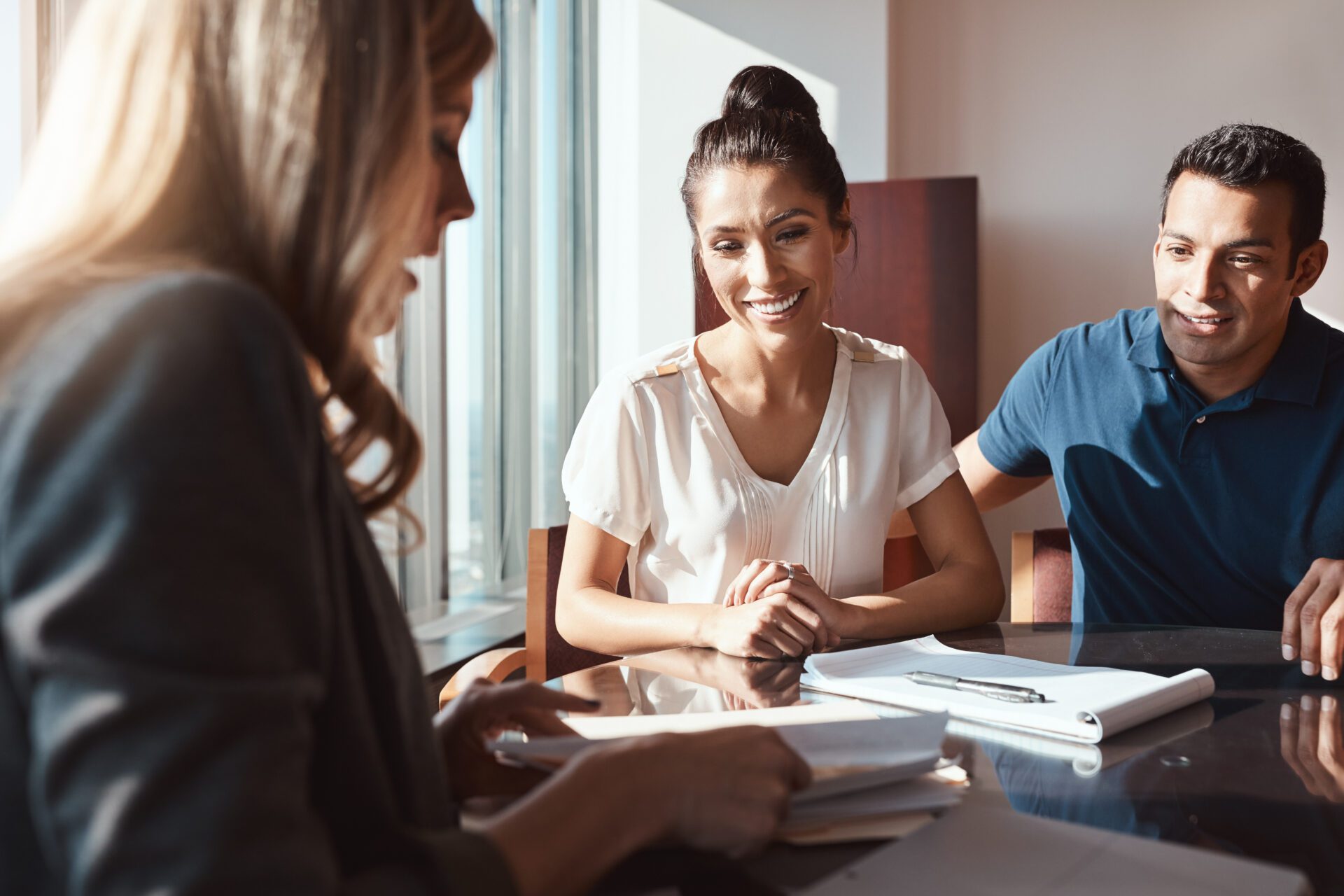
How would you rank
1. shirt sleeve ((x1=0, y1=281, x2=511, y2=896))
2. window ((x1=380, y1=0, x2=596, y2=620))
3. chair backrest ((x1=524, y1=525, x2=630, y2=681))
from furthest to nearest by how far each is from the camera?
window ((x1=380, y1=0, x2=596, y2=620)) → chair backrest ((x1=524, y1=525, x2=630, y2=681)) → shirt sleeve ((x1=0, y1=281, x2=511, y2=896))

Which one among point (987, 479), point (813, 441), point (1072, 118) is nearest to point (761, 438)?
point (813, 441)

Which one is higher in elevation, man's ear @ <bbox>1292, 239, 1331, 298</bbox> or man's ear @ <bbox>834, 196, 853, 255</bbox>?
man's ear @ <bbox>834, 196, 853, 255</bbox>

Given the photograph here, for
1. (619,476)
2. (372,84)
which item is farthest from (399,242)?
(619,476)

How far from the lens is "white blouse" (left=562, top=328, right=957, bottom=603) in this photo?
1.78 m

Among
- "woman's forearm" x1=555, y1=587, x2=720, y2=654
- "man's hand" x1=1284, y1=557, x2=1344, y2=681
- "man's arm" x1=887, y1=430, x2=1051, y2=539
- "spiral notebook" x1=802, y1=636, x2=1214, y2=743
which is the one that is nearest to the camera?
"spiral notebook" x1=802, y1=636, x2=1214, y2=743

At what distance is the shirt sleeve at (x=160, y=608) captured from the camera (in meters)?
0.47

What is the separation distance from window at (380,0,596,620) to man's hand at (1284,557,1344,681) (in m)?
1.99

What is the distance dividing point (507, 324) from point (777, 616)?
2217mm

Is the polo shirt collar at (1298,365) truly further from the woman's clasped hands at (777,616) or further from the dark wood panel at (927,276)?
the dark wood panel at (927,276)

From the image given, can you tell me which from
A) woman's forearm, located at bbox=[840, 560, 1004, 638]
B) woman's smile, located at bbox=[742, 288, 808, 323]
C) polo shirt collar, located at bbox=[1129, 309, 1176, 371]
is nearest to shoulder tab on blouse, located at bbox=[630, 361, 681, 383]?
woman's smile, located at bbox=[742, 288, 808, 323]

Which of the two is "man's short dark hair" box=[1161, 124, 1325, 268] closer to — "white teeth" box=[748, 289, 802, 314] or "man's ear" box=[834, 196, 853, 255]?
"man's ear" box=[834, 196, 853, 255]

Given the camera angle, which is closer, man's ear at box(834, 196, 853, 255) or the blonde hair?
the blonde hair

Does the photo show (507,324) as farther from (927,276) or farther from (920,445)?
(920,445)

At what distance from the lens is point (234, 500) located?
52 centimetres
